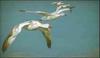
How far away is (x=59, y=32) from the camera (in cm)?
213

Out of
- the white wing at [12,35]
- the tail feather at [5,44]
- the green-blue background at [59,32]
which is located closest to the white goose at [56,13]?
the green-blue background at [59,32]

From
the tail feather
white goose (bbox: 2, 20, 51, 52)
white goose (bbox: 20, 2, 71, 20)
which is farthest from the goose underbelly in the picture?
the tail feather

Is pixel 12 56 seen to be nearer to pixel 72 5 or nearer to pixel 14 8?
pixel 14 8

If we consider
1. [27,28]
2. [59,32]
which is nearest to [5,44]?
[27,28]

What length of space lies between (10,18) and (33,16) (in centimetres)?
26

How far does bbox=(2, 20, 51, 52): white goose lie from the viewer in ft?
6.93

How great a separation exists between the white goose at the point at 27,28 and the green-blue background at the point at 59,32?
0.13 feet

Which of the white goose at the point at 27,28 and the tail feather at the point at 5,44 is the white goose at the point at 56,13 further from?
the tail feather at the point at 5,44

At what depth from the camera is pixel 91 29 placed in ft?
7.01

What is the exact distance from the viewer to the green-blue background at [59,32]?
2.11 m

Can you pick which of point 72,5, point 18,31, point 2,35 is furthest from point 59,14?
point 2,35

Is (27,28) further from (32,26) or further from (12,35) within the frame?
(12,35)

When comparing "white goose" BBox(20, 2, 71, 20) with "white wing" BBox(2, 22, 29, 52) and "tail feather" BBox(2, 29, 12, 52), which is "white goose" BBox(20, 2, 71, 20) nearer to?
"white wing" BBox(2, 22, 29, 52)

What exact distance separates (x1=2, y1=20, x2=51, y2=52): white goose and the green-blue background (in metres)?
0.04
